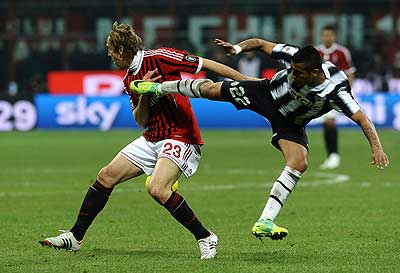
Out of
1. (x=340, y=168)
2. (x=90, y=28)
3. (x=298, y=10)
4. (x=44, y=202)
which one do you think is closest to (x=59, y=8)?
(x=90, y=28)

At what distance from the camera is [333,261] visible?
9945 mm

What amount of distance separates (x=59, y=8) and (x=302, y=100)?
2882 cm

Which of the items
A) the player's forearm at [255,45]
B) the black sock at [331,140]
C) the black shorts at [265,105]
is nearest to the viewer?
the black shorts at [265,105]

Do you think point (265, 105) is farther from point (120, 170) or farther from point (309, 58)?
point (120, 170)

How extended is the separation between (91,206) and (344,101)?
249 centimetres

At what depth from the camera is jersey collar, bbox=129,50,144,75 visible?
10273 mm

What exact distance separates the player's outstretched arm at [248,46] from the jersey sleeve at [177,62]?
0.32 meters

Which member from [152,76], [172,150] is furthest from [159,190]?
[152,76]

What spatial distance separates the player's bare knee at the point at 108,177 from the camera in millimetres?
10531

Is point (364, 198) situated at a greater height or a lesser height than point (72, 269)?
lesser

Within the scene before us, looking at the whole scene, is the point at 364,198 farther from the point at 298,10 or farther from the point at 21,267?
the point at 298,10

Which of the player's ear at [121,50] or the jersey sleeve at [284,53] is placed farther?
the jersey sleeve at [284,53]

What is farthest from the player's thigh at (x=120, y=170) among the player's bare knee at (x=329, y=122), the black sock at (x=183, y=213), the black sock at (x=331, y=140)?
the player's bare knee at (x=329, y=122)

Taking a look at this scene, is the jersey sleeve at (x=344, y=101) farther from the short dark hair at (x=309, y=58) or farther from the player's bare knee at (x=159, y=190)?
the player's bare knee at (x=159, y=190)
